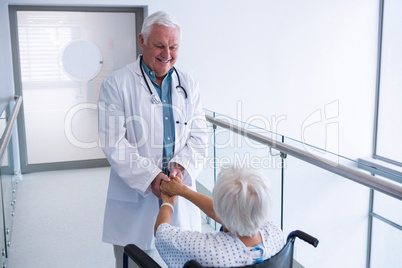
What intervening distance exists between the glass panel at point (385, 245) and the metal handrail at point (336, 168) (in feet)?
1.33

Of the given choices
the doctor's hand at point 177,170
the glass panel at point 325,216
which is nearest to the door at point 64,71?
the glass panel at point 325,216

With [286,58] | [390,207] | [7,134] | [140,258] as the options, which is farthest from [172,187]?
[286,58]

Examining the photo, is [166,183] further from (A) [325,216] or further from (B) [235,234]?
(A) [325,216]

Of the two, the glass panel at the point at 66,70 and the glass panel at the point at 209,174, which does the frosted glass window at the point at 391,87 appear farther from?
the glass panel at the point at 209,174

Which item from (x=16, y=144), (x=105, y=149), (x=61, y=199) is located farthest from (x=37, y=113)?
(x=105, y=149)

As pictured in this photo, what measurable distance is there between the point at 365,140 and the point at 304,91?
4.35 feet

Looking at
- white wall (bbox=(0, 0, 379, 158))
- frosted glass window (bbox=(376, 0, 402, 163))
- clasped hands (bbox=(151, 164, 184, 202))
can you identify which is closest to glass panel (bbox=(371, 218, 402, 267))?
clasped hands (bbox=(151, 164, 184, 202))

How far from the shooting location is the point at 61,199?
15.0ft

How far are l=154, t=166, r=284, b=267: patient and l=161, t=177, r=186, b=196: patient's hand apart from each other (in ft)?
1.47

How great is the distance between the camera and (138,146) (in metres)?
2.12

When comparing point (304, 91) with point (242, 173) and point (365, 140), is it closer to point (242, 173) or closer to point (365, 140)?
point (365, 140)

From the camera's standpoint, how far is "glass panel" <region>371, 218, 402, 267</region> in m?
2.28

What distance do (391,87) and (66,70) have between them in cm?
458

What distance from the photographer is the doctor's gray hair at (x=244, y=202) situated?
4.51 ft
